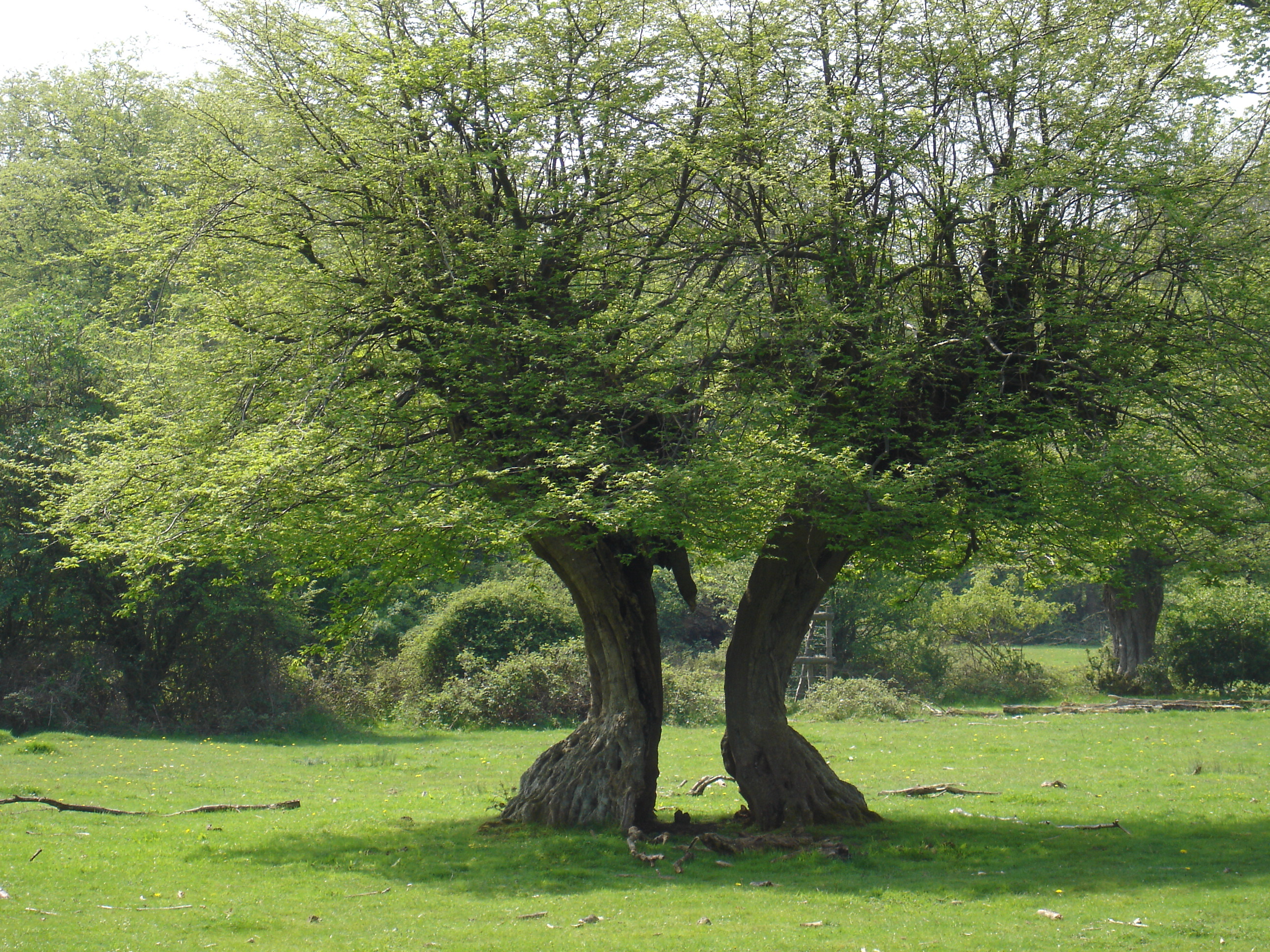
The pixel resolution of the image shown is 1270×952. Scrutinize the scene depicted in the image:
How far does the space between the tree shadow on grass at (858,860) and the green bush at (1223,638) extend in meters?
20.0

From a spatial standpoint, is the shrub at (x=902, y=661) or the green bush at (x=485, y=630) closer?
the green bush at (x=485, y=630)

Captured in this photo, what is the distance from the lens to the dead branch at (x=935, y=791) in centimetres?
1683

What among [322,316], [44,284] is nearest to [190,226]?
[322,316]

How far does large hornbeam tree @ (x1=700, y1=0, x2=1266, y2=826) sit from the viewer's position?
11789 millimetres

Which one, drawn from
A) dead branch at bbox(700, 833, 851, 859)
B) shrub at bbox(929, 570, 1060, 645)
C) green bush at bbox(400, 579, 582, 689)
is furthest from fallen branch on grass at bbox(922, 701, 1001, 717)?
dead branch at bbox(700, 833, 851, 859)

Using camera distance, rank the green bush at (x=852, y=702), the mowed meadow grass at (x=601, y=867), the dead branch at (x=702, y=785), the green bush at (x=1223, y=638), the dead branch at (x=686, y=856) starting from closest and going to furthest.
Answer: the mowed meadow grass at (x=601, y=867) → the dead branch at (x=686, y=856) → the dead branch at (x=702, y=785) → the green bush at (x=852, y=702) → the green bush at (x=1223, y=638)

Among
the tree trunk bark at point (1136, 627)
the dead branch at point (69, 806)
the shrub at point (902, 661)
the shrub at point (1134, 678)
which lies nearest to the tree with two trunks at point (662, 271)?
the dead branch at point (69, 806)

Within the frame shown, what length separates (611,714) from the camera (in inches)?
558

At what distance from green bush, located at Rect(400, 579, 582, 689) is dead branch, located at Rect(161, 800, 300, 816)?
524 inches

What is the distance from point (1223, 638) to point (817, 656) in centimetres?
1198

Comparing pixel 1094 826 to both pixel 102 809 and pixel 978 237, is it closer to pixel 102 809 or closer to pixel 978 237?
pixel 978 237

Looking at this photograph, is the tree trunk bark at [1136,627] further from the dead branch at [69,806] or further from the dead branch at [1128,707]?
the dead branch at [69,806]

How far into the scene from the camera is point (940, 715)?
29641 millimetres

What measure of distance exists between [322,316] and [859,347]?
631 cm
